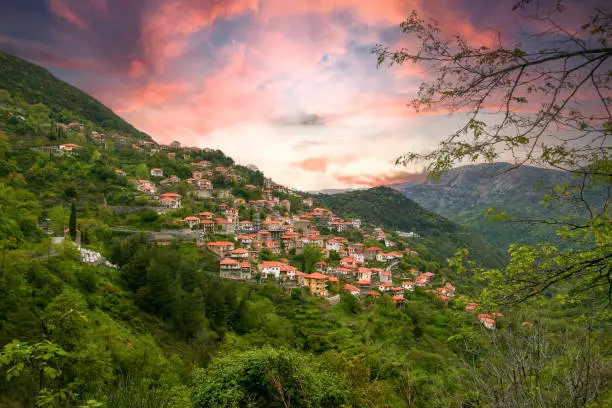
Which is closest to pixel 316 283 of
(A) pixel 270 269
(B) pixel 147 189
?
(A) pixel 270 269

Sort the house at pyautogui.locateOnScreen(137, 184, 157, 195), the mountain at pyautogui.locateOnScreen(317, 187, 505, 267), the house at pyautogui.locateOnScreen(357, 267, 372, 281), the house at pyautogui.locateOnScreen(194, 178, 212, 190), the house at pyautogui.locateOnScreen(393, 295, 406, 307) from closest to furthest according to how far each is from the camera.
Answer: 1. the house at pyautogui.locateOnScreen(393, 295, 406, 307)
2. the house at pyautogui.locateOnScreen(357, 267, 372, 281)
3. the house at pyautogui.locateOnScreen(137, 184, 157, 195)
4. the house at pyautogui.locateOnScreen(194, 178, 212, 190)
5. the mountain at pyautogui.locateOnScreen(317, 187, 505, 267)

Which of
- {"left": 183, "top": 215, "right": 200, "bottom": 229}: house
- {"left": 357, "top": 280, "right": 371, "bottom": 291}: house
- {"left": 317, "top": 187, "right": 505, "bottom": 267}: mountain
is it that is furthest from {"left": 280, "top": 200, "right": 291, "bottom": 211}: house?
{"left": 357, "top": 280, "right": 371, "bottom": 291}: house

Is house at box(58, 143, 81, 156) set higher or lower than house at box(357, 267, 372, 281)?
higher

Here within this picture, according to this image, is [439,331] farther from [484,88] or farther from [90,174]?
[90,174]

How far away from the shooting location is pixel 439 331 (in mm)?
32656

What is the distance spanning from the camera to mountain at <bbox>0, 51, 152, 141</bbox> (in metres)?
85.6

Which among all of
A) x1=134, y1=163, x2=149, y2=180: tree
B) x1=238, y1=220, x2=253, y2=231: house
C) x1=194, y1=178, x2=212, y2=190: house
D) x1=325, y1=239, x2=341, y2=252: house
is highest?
x1=134, y1=163, x2=149, y2=180: tree

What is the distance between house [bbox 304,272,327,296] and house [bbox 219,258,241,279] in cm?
874

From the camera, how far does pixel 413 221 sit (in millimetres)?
109062

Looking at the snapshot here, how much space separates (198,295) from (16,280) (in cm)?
1239

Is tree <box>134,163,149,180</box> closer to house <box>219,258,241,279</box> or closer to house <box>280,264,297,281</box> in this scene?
house <box>219,258,241,279</box>

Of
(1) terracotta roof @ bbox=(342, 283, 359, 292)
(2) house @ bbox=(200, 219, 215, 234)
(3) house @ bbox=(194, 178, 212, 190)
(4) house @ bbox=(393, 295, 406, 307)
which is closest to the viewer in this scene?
(4) house @ bbox=(393, 295, 406, 307)

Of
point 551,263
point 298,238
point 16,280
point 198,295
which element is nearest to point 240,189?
point 298,238

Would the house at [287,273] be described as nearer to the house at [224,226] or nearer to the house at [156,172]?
the house at [224,226]
